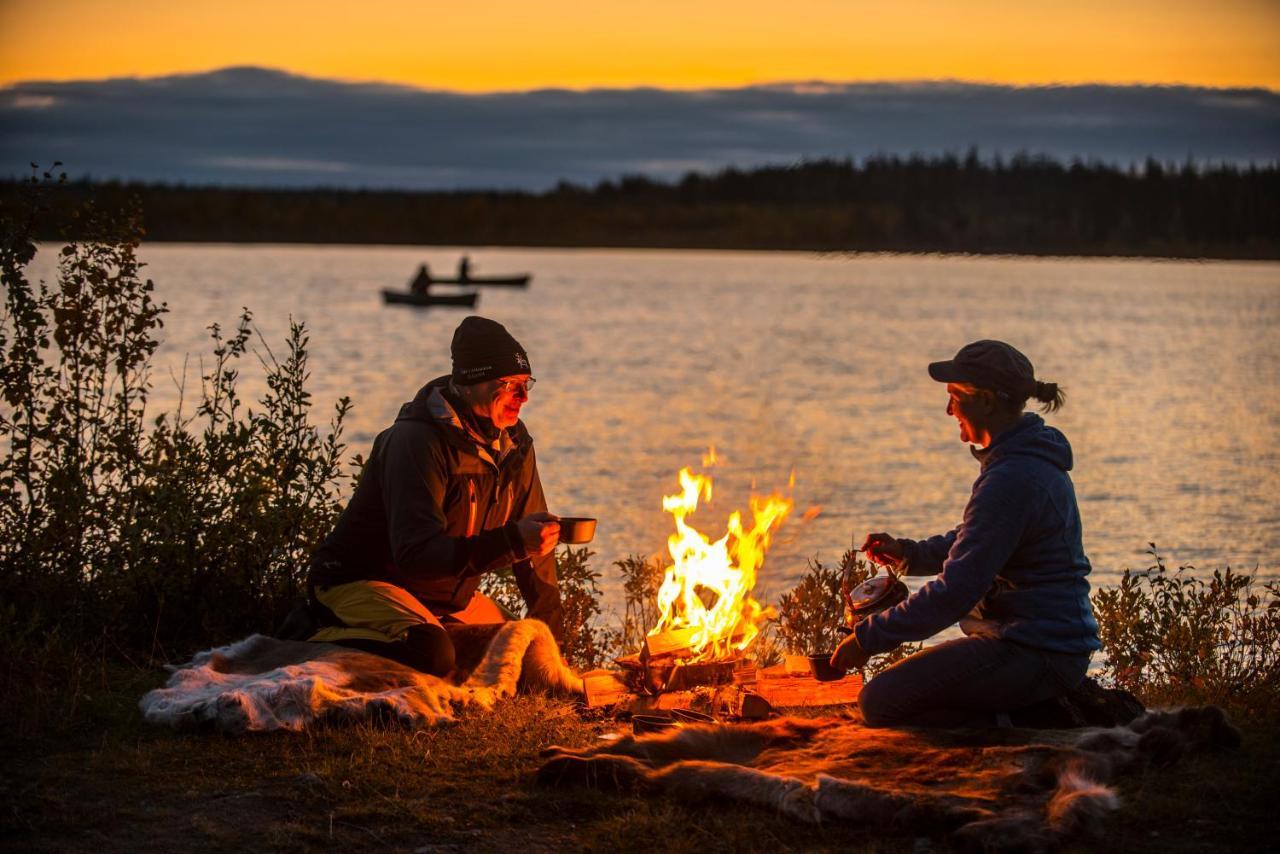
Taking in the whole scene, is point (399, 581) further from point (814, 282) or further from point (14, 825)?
point (814, 282)

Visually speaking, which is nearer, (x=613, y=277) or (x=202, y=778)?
(x=202, y=778)

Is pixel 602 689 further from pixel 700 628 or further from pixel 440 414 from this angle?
pixel 440 414

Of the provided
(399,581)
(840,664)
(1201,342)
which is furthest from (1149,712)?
(1201,342)

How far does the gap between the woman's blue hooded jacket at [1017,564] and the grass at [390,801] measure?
0.82m

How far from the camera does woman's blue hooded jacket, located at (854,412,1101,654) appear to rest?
5.95 m

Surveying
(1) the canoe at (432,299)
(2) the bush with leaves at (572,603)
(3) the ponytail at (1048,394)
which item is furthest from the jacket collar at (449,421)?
(1) the canoe at (432,299)

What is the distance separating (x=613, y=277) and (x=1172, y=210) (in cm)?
4463

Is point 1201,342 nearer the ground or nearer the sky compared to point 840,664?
nearer the sky

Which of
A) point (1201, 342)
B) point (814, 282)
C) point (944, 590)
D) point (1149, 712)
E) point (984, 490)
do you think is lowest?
point (1149, 712)

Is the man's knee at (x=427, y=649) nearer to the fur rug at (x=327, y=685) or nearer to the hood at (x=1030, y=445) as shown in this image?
the fur rug at (x=327, y=685)

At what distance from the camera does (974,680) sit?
608 centimetres

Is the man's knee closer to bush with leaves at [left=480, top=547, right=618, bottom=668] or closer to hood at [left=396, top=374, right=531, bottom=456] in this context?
hood at [left=396, top=374, right=531, bottom=456]

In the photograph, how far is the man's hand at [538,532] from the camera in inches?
257

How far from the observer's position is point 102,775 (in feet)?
18.7
